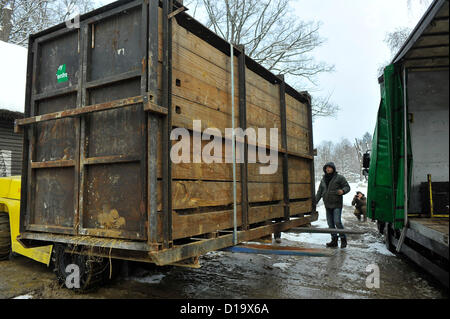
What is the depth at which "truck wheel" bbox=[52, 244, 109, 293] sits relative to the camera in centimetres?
326

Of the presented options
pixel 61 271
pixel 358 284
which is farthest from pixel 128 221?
pixel 358 284

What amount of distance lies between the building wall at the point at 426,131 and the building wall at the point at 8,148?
11920 millimetres

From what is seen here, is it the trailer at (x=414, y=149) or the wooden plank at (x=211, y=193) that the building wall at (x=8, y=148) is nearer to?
the wooden plank at (x=211, y=193)

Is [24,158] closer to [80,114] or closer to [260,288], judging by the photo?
[80,114]

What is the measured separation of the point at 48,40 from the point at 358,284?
4.90m

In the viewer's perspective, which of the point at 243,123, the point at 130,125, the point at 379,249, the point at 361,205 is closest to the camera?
the point at 130,125

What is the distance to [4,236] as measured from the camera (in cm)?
501

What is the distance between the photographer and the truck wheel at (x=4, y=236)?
4.93 metres

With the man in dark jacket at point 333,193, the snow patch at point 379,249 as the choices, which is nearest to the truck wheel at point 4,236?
the man in dark jacket at point 333,193

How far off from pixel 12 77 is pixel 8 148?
2.76m

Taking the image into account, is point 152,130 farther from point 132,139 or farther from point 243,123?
point 243,123

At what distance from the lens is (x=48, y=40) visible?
342 centimetres

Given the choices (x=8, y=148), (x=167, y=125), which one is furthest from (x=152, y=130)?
(x=8, y=148)

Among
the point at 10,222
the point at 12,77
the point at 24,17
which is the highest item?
the point at 24,17
